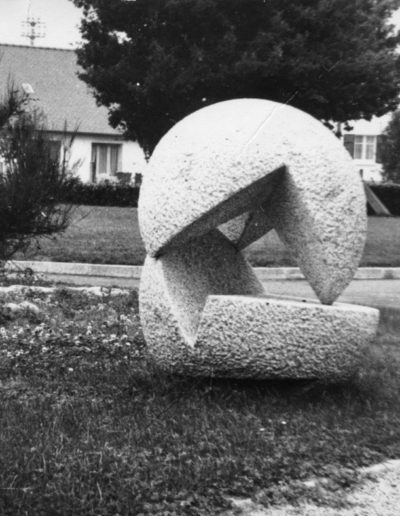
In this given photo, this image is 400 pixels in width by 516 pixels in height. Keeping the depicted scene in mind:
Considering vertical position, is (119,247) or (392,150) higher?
(392,150)

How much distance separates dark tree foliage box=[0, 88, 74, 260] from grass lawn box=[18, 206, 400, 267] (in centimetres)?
478

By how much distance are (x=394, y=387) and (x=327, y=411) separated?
41.0 inches

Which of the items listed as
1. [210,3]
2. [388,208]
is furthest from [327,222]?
[388,208]

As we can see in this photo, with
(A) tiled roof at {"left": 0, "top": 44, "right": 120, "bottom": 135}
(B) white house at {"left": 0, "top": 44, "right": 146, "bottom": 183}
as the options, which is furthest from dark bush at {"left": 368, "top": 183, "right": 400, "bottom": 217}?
(A) tiled roof at {"left": 0, "top": 44, "right": 120, "bottom": 135}

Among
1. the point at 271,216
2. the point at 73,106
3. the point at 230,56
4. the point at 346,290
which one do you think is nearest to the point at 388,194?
the point at 230,56

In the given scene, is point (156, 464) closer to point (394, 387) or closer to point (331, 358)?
point (331, 358)

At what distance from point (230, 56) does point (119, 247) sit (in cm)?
1055

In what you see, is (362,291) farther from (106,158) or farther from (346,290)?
(106,158)

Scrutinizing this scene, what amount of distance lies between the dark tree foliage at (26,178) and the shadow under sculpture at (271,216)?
2.71 meters

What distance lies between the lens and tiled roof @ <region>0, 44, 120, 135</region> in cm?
4306

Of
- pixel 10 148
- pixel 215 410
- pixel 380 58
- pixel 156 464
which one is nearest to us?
pixel 156 464

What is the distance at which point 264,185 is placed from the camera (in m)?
6.21

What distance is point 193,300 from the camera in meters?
6.49

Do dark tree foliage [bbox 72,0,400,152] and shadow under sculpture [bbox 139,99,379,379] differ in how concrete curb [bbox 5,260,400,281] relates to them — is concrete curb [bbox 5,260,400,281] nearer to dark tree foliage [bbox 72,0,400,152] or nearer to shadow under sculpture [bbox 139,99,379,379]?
shadow under sculpture [bbox 139,99,379,379]
